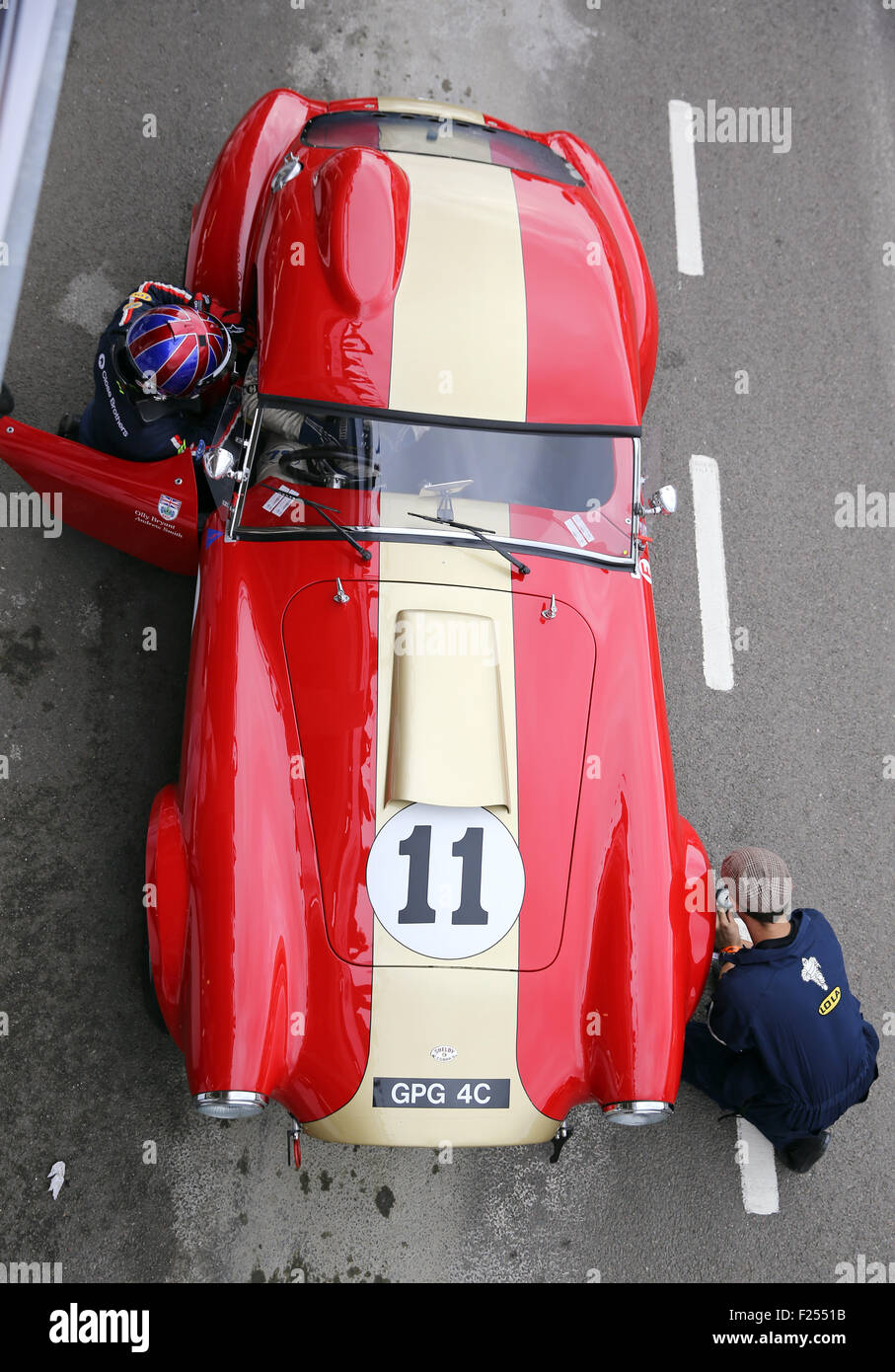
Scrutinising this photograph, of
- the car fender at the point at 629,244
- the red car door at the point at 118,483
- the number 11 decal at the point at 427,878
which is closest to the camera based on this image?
the number 11 decal at the point at 427,878

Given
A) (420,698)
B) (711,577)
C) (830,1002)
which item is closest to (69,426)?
(420,698)

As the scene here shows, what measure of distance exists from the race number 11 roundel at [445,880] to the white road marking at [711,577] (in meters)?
2.14

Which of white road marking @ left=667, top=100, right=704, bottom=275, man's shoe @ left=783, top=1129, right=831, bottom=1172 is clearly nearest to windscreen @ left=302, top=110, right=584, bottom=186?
white road marking @ left=667, top=100, right=704, bottom=275

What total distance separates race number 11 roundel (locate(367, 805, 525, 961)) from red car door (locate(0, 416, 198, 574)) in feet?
5.20

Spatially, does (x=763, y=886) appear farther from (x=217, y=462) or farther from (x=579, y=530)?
(x=217, y=462)

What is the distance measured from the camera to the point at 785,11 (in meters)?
6.38

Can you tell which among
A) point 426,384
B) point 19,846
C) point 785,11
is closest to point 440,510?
point 426,384

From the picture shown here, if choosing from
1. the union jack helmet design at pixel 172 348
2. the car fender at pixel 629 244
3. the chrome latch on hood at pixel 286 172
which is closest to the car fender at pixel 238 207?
the chrome latch on hood at pixel 286 172

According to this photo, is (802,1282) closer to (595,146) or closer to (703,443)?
(703,443)

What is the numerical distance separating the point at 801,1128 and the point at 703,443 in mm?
3356

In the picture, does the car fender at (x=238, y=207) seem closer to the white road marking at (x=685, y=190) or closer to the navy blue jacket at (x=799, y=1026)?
the white road marking at (x=685, y=190)

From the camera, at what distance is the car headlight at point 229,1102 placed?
126 inches

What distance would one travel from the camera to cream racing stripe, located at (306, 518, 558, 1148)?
10.7 feet
